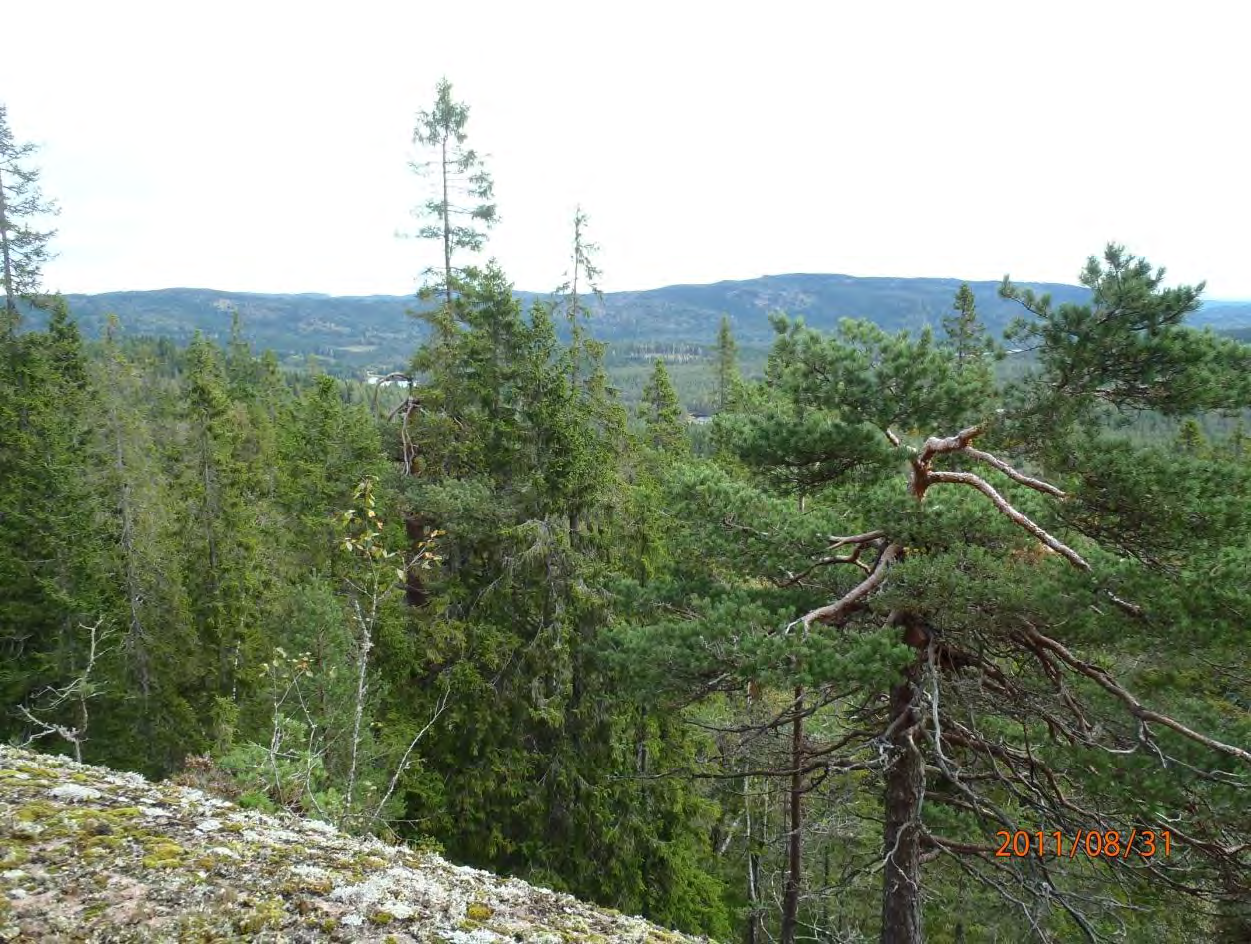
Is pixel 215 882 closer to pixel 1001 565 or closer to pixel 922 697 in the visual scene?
pixel 922 697

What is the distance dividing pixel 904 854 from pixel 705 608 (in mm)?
3132

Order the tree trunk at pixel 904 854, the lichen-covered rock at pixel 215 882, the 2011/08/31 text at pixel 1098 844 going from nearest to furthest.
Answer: the lichen-covered rock at pixel 215 882, the 2011/08/31 text at pixel 1098 844, the tree trunk at pixel 904 854

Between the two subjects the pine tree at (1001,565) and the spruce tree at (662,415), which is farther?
the spruce tree at (662,415)

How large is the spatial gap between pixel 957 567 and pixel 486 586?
831 cm

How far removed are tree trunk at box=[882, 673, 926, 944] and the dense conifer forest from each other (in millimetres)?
45

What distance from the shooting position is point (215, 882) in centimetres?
257

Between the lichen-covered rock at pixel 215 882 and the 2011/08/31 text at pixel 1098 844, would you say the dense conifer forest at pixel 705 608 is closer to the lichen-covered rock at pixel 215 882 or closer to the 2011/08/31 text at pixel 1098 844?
the 2011/08/31 text at pixel 1098 844

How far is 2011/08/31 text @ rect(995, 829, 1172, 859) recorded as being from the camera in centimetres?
639

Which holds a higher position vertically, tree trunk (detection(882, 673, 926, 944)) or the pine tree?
the pine tree

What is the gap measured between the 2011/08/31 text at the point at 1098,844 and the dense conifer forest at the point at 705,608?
55mm

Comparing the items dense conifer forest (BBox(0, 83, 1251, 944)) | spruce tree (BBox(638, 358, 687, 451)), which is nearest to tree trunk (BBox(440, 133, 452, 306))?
dense conifer forest (BBox(0, 83, 1251, 944))

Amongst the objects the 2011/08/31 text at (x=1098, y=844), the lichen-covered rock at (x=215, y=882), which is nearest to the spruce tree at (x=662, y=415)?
the 2011/08/31 text at (x=1098, y=844)

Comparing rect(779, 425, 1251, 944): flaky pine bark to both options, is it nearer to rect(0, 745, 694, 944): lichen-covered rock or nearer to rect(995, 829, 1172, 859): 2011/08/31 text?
rect(995, 829, 1172, 859): 2011/08/31 text

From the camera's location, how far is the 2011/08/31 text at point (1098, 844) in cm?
639
